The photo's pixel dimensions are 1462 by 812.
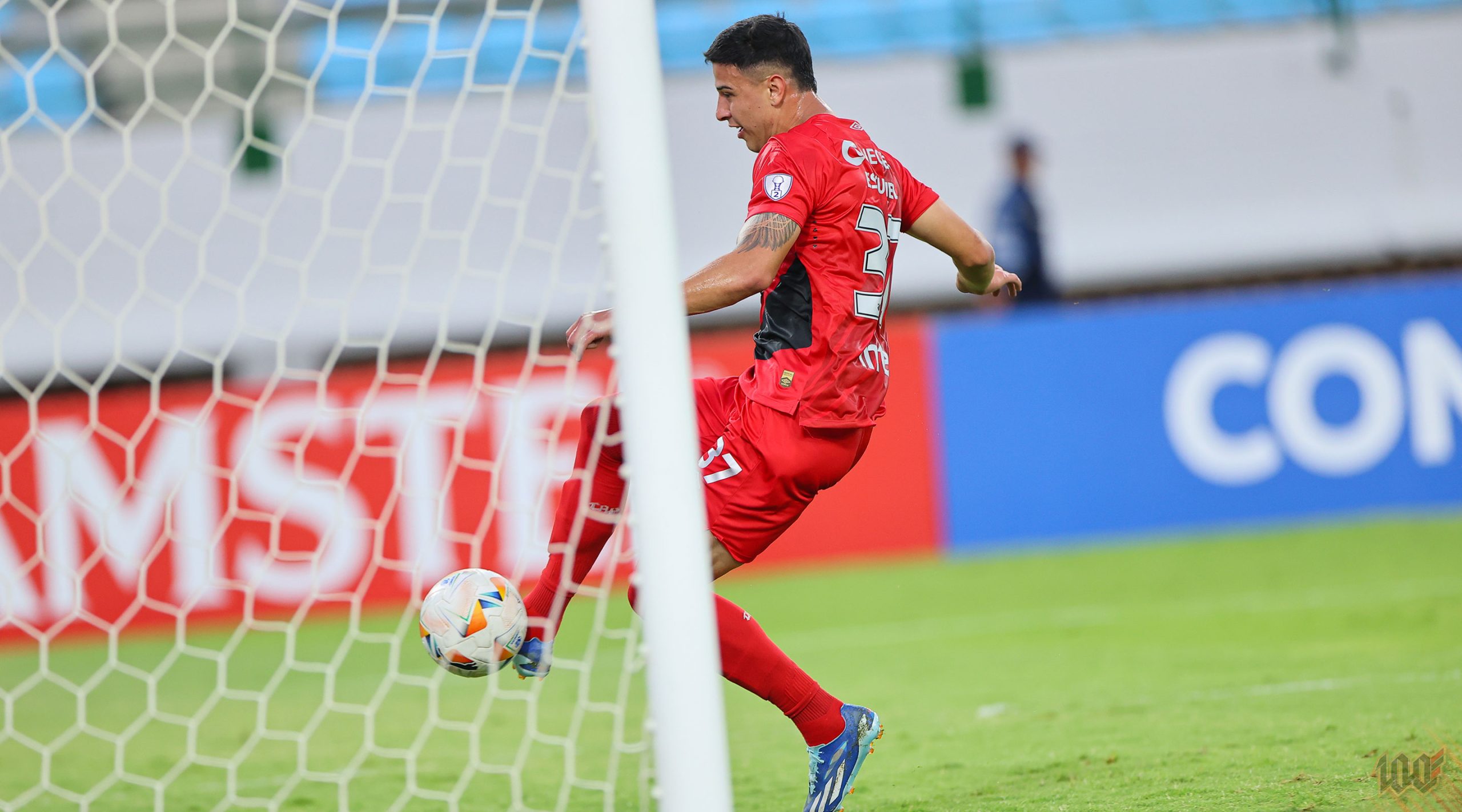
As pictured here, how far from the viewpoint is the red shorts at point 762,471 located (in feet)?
10.8

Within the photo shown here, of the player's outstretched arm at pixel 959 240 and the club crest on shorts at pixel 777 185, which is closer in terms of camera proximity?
the club crest on shorts at pixel 777 185

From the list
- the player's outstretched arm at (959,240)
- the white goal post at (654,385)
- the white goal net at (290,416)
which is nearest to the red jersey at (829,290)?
the player's outstretched arm at (959,240)

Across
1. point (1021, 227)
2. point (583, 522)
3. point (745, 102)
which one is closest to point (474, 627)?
point (583, 522)

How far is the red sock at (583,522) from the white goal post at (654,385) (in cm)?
70

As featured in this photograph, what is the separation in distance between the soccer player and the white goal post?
572mm

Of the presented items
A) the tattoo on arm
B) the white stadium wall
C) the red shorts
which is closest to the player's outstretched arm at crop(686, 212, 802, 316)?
the tattoo on arm

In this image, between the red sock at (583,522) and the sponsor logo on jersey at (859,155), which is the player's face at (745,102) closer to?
the sponsor logo on jersey at (859,155)

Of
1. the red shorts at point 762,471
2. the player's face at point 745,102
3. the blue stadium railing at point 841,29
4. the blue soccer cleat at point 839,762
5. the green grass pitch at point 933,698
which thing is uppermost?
the blue stadium railing at point 841,29

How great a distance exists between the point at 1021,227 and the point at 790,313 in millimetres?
6908

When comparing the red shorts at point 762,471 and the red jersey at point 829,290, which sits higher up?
the red jersey at point 829,290

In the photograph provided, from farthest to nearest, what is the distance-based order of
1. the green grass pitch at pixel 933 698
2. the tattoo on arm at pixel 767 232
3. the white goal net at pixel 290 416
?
the white goal net at pixel 290 416, the green grass pitch at pixel 933 698, the tattoo on arm at pixel 767 232

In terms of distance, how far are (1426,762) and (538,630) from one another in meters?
2.14

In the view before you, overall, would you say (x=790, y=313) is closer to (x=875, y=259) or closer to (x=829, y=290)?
(x=829, y=290)

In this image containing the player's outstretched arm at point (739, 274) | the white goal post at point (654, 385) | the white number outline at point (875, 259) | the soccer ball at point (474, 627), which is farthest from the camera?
the white number outline at point (875, 259)
